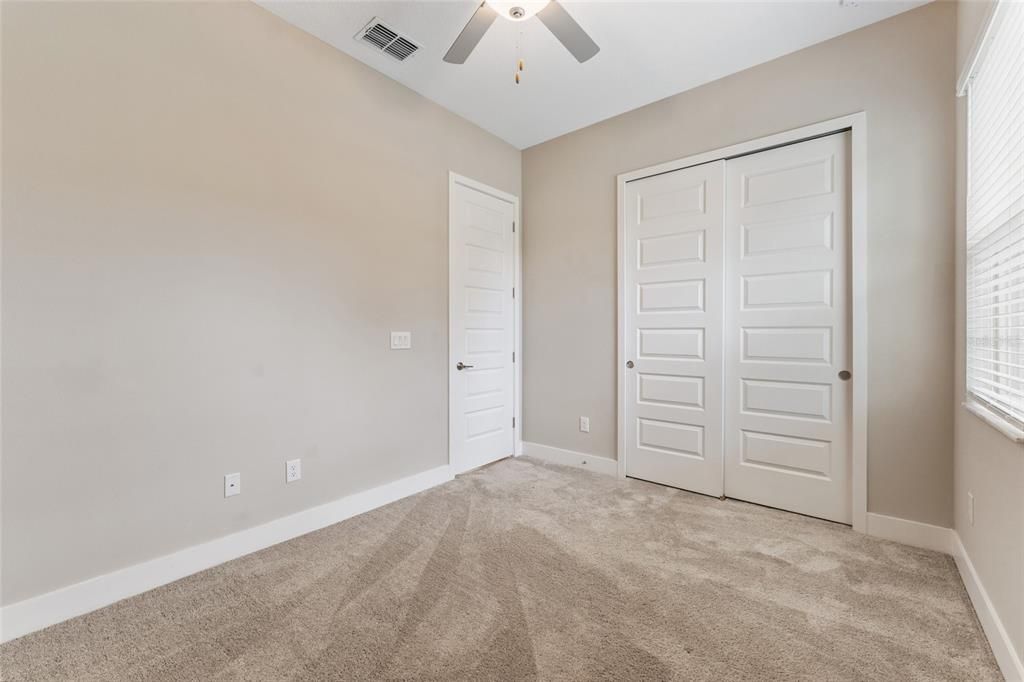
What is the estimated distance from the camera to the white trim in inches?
63.8

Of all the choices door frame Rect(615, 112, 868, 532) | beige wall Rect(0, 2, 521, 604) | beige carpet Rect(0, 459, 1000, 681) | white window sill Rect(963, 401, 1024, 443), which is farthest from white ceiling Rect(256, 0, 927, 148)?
beige carpet Rect(0, 459, 1000, 681)

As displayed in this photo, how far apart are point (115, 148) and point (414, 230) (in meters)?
1.62

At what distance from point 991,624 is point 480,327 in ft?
10.3

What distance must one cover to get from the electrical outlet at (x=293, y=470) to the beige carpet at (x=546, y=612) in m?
0.35

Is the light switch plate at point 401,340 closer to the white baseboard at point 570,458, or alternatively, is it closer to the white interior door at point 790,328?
the white baseboard at point 570,458

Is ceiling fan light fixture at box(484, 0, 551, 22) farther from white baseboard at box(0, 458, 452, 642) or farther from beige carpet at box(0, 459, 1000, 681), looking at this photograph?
white baseboard at box(0, 458, 452, 642)

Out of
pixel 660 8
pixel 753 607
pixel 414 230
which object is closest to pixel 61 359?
pixel 414 230

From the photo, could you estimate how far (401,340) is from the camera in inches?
119

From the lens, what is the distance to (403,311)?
3.04 m

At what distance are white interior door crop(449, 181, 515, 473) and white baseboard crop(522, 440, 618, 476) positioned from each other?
0.64 feet

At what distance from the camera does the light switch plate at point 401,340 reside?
298cm

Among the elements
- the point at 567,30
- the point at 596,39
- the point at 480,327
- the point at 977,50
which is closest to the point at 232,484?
the point at 480,327

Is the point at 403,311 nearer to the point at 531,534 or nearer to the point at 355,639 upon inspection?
the point at 531,534

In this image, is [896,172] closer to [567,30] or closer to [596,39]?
[596,39]
